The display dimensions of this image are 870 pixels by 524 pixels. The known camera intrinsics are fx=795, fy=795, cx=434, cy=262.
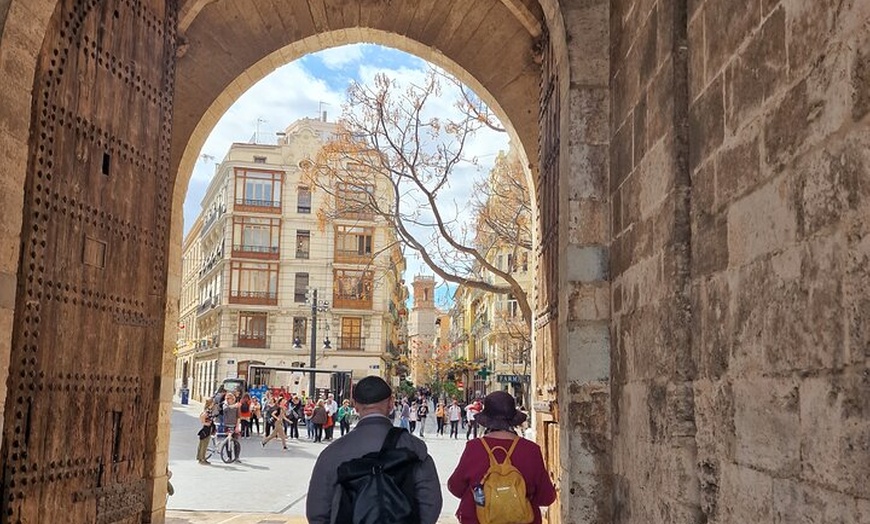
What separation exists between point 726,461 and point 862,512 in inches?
36.6

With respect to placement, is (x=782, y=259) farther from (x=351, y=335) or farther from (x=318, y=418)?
(x=351, y=335)

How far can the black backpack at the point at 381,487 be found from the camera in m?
3.02

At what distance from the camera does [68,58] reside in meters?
4.79

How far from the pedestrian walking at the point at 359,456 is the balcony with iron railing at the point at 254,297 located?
132 ft

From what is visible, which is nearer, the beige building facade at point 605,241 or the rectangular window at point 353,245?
the beige building facade at point 605,241

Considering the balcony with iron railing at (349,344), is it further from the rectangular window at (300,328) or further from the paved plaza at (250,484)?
the paved plaza at (250,484)

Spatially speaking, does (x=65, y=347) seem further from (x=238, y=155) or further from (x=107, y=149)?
(x=238, y=155)

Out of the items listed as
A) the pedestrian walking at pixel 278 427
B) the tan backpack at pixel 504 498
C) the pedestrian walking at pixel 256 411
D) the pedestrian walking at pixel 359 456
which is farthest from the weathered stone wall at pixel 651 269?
the pedestrian walking at pixel 256 411

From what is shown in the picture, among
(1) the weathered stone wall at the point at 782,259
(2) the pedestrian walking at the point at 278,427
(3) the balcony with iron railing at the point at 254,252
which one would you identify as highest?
(3) the balcony with iron railing at the point at 254,252

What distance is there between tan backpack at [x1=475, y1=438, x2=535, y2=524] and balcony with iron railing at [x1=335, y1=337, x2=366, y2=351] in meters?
39.4

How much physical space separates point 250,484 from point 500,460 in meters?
8.88

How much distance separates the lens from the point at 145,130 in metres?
5.68

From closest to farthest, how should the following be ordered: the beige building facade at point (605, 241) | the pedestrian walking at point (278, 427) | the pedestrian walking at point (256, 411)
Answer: the beige building facade at point (605, 241) < the pedestrian walking at point (278, 427) < the pedestrian walking at point (256, 411)

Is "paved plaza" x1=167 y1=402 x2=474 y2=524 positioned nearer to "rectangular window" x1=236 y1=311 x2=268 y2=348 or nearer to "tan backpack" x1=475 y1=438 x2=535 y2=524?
"tan backpack" x1=475 y1=438 x2=535 y2=524
